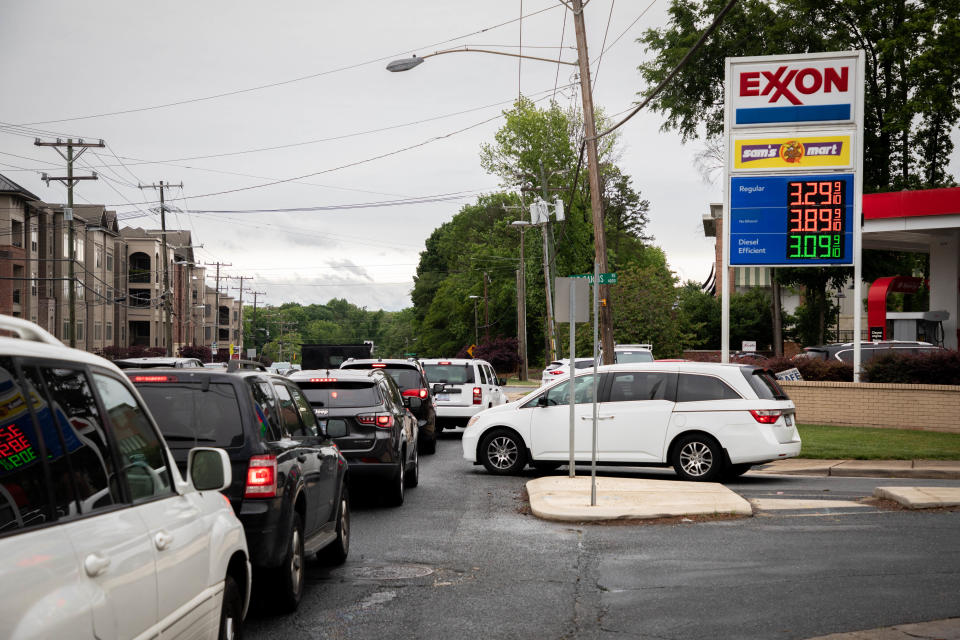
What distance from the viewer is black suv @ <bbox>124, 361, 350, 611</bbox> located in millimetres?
7051

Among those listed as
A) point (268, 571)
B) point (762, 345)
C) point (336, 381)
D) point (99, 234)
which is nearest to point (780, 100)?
point (336, 381)

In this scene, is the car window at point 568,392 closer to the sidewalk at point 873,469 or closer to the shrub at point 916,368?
the sidewalk at point 873,469

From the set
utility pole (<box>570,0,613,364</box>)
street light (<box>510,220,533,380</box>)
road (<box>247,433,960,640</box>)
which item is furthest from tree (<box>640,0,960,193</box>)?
road (<box>247,433,960,640</box>)

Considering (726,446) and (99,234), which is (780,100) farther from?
(99,234)

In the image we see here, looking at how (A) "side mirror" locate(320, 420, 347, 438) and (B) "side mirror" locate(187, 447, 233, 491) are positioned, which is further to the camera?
(A) "side mirror" locate(320, 420, 347, 438)

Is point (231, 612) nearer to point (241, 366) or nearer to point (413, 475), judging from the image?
point (241, 366)

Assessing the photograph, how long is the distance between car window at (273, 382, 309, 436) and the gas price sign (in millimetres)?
19134

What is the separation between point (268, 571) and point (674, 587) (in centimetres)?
316

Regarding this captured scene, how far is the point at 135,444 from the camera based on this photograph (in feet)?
14.4

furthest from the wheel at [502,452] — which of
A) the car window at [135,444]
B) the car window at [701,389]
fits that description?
the car window at [135,444]

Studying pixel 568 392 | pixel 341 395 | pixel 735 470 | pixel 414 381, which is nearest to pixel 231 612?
pixel 341 395

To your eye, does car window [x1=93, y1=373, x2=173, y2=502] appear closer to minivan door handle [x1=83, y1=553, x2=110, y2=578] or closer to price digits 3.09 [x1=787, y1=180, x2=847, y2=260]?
minivan door handle [x1=83, y1=553, x2=110, y2=578]

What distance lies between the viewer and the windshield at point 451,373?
2481 cm

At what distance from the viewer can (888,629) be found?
22.4ft
